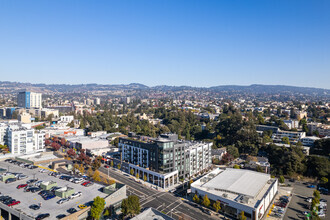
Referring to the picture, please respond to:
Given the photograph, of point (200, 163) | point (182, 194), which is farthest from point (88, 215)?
point (200, 163)

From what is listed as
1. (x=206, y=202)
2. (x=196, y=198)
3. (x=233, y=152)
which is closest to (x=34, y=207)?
(x=196, y=198)

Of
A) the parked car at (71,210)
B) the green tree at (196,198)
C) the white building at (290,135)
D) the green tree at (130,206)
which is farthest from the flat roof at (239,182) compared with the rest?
the white building at (290,135)

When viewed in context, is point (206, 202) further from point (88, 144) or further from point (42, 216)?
point (88, 144)

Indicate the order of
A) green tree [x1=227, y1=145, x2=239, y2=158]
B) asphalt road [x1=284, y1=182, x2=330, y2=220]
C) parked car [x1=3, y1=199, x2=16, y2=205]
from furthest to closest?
1. green tree [x1=227, y1=145, x2=239, y2=158]
2. asphalt road [x1=284, y1=182, x2=330, y2=220]
3. parked car [x1=3, y1=199, x2=16, y2=205]

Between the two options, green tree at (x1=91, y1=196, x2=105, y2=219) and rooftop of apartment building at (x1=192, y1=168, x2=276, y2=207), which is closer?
green tree at (x1=91, y1=196, x2=105, y2=219)

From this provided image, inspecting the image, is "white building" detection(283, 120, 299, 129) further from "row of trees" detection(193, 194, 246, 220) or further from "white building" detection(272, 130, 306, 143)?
"row of trees" detection(193, 194, 246, 220)

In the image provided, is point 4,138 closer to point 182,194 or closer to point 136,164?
point 136,164

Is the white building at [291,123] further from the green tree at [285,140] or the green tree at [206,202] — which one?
the green tree at [206,202]

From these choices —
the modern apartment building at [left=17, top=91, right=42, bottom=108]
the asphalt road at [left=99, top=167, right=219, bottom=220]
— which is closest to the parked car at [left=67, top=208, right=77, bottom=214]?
the asphalt road at [left=99, top=167, right=219, bottom=220]

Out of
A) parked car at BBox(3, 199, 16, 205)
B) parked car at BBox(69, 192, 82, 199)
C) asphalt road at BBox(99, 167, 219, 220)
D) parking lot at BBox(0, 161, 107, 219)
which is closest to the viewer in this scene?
parking lot at BBox(0, 161, 107, 219)
